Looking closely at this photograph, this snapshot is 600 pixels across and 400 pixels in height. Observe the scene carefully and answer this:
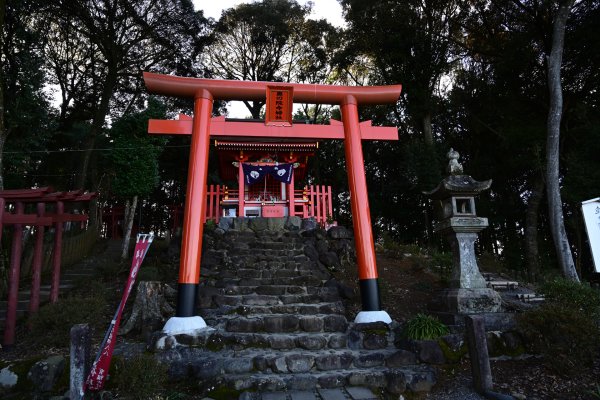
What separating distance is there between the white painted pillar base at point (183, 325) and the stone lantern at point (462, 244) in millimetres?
3764

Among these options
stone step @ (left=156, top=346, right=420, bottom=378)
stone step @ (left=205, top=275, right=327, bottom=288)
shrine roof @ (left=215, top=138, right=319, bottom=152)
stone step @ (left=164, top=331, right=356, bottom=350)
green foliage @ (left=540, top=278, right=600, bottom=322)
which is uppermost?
shrine roof @ (left=215, top=138, right=319, bottom=152)

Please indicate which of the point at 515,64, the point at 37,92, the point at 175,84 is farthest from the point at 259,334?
the point at 515,64

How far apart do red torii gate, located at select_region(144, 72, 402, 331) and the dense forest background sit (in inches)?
211

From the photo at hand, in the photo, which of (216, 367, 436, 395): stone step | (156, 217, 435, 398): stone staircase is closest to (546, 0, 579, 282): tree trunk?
(156, 217, 435, 398): stone staircase

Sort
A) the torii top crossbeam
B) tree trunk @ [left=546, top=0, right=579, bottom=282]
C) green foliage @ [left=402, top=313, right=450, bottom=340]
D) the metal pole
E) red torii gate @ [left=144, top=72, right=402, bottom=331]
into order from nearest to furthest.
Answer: green foliage @ [left=402, top=313, right=450, bottom=340] → red torii gate @ [left=144, top=72, right=402, bottom=331] → the metal pole → the torii top crossbeam → tree trunk @ [left=546, top=0, right=579, bottom=282]

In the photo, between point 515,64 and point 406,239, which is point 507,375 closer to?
point 515,64

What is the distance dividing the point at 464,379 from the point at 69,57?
21240 mm

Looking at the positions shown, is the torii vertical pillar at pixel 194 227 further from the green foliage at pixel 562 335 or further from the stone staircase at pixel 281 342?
the green foliage at pixel 562 335

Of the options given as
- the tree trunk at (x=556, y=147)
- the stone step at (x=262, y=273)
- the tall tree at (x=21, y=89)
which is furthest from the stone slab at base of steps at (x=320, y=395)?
the tall tree at (x=21, y=89)

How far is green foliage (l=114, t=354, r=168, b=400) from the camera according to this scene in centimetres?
364

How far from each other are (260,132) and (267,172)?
619 centimetres

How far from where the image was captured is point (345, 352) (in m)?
4.93

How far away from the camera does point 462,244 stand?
19.5 feet

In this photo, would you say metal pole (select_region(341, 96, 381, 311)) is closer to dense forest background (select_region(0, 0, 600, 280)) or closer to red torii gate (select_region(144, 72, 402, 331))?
red torii gate (select_region(144, 72, 402, 331))
